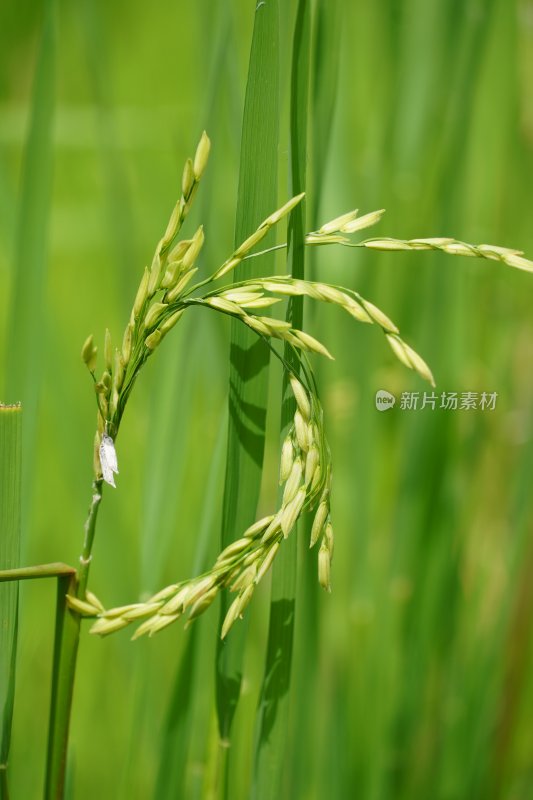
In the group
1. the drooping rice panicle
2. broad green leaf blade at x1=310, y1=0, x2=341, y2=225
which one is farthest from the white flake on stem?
broad green leaf blade at x1=310, y1=0, x2=341, y2=225

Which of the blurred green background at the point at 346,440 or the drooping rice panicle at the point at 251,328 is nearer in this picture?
the drooping rice panicle at the point at 251,328

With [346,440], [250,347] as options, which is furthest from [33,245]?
[346,440]

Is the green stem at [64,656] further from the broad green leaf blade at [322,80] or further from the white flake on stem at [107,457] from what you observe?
the broad green leaf blade at [322,80]

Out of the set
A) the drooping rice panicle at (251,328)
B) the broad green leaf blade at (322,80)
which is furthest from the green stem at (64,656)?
the broad green leaf blade at (322,80)

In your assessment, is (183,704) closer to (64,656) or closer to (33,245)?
(64,656)

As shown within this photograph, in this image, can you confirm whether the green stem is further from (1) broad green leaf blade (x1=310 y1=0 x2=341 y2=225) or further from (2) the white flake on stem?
(1) broad green leaf blade (x1=310 y1=0 x2=341 y2=225)
